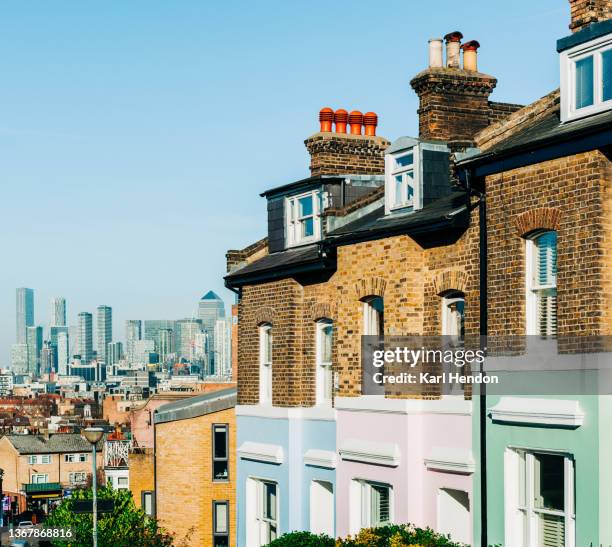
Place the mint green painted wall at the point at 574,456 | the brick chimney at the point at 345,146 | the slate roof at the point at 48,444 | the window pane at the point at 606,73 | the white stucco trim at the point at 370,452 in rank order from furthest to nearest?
the slate roof at the point at 48,444
the brick chimney at the point at 345,146
the white stucco trim at the point at 370,452
the window pane at the point at 606,73
the mint green painted wall at the point at 574,456

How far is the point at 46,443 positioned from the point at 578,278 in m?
126

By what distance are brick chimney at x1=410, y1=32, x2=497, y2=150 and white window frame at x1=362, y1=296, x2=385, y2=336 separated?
3.50m

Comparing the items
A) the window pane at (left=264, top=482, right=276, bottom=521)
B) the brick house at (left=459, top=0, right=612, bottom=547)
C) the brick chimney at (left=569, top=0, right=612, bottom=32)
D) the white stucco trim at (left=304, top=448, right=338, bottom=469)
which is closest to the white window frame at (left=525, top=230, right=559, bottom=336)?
the brick house at (left=459, top=0, right=612, bottom=547)

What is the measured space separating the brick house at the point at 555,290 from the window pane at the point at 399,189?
12.7 ft

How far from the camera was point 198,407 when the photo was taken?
1553 inches

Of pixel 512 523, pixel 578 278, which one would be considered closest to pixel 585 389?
pixel 578 278

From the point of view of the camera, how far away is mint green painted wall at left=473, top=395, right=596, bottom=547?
1526cm

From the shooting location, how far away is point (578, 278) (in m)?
15.9

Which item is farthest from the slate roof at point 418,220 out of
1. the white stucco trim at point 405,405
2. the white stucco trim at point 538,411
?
the white stucco trim at point 538,411

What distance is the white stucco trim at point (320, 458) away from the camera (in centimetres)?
2319

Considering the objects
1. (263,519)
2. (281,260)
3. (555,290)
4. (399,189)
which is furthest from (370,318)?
(263,519)

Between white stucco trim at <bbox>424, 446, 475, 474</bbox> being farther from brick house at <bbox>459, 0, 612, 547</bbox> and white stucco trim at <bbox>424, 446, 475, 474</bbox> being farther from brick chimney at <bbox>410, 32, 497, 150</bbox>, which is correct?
brick chimney at <bbox>410, 32, 497, 150</bbox>

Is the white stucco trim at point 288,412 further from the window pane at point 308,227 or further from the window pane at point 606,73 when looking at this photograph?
the window pane at point 606,73

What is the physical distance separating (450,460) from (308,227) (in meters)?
8.97
